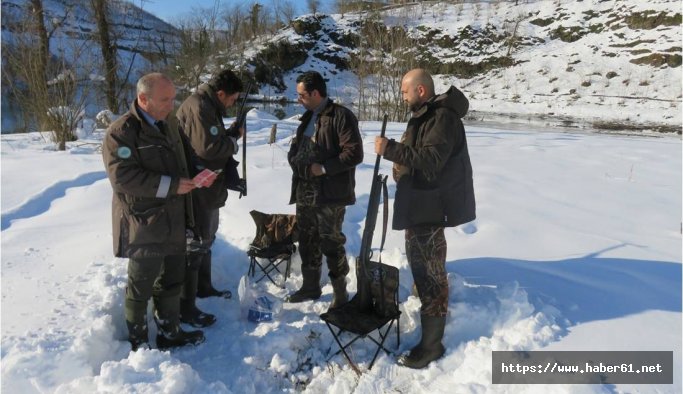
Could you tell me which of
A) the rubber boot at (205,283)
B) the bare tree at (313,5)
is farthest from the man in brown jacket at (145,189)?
the bare tree at (313,5)

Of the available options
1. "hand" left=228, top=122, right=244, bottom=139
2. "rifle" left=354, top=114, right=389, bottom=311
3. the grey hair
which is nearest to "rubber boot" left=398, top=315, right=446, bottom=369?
"rifle" left=354, top=114, right=389, bottom=311

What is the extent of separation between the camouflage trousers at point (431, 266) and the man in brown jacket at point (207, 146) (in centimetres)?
138

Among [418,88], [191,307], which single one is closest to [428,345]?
[418,88]

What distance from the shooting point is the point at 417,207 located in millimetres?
2732

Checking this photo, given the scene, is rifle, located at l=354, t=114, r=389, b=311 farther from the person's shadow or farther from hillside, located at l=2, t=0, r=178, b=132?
hillside, located at l=2, t=0, r=178, b=132

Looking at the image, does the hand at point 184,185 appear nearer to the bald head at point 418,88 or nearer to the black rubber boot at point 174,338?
the black rubber boot at point 174,338

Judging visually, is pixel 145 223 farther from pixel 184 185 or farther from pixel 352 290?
pixel 352 290

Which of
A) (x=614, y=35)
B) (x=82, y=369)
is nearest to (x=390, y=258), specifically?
(x=82, y=369)

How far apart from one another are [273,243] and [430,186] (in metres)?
1.75

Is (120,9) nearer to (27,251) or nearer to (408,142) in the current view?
(27,251)

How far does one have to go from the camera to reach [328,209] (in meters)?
3.31

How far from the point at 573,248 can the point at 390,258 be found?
1.60m

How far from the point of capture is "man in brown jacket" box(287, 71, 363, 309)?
3176mm

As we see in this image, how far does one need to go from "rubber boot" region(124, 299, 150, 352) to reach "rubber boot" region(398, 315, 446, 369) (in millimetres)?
1551
